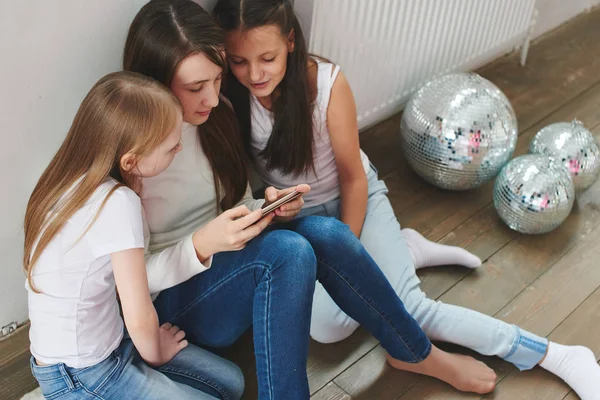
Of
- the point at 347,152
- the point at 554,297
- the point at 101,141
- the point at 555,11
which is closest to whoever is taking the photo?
the point at 101,141

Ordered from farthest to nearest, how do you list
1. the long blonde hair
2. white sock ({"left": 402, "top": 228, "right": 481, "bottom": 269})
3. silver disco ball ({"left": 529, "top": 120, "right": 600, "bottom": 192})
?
silver disco ball ({"left": 529, "top": 120, "right": 600, "bottom": 192})
white sock ({"left": 402, "top": 228, "right": 481, "bottom": 269})
the long blonde hair

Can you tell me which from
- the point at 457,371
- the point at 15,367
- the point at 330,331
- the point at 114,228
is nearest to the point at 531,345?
the point at 457,371

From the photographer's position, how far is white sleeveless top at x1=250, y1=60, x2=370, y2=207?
142 centimetres

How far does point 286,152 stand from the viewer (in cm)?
144

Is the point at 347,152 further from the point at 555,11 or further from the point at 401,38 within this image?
the point at 555,11

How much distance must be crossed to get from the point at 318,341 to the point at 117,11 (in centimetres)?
78

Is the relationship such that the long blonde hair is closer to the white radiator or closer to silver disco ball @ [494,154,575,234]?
the white radiator

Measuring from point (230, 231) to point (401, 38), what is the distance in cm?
92

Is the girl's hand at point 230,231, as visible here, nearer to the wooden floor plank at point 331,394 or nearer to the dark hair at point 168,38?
the dark hair at point 168,38

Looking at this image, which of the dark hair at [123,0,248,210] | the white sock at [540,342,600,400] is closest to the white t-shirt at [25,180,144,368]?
the dark hair at [123,0,248,210]

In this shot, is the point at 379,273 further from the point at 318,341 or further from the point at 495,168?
the point at 495,168

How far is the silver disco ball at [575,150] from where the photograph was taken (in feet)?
5.93

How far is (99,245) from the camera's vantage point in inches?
41.4

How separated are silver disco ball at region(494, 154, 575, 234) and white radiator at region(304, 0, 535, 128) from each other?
395mm
